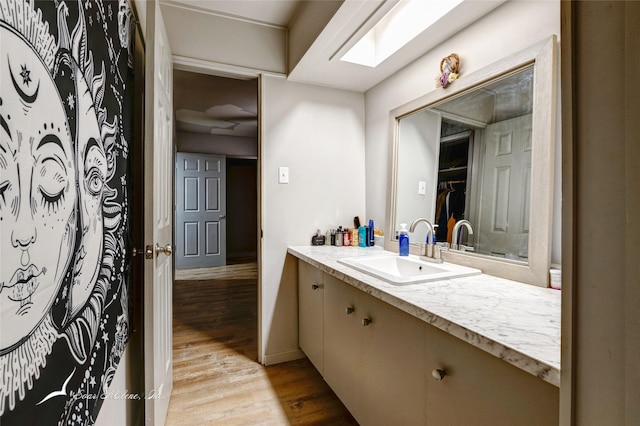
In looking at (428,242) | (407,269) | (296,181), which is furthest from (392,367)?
(296,181)

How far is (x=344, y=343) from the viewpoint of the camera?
154 cm

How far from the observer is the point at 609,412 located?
1.26 feet

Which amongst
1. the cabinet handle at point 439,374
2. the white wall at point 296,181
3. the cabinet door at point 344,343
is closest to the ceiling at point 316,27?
the white wall at point 296,181

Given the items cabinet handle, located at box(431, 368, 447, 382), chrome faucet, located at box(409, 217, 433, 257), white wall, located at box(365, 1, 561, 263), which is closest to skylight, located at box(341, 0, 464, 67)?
white wall, located at box(365, 1, 561, 263)

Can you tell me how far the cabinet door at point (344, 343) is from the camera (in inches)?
55.4

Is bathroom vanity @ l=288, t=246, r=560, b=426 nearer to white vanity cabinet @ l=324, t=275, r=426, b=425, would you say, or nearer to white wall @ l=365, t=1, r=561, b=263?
white vanity cabinet @ l=324, t=275, r=426, b=425

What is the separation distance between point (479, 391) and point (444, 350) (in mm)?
135

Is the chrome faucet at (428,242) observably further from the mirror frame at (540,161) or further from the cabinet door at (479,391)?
the cabinet door at (479,391)

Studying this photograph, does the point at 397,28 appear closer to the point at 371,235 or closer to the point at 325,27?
the point at 325,27

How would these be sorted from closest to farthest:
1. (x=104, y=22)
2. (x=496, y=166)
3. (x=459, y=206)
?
(x=104, y=22) < (x=496, y=166) < (x=459, y=206)

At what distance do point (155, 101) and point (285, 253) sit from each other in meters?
1.28

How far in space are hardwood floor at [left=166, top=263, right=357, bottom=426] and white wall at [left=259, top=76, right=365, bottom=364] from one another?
0.69 ft

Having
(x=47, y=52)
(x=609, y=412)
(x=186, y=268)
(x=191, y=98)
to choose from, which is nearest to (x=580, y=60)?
(x=609, y=412)

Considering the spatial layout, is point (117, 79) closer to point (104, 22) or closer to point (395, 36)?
point (104, 22)
